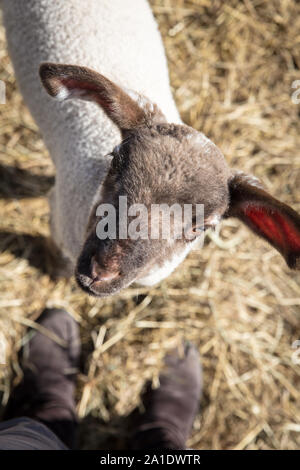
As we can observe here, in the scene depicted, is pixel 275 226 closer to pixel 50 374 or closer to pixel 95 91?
pixel 95 91

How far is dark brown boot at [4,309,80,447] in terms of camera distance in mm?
2943

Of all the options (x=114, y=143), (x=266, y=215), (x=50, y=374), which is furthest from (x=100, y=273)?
(x=50, y=374)

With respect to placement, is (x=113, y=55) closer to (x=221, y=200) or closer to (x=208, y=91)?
(x=221, y=200)

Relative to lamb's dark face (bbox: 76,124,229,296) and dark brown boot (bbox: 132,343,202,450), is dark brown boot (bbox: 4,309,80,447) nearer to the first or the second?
dark brown boot (bbox: 132,343,202,450)

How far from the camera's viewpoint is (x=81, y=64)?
216 centimetres

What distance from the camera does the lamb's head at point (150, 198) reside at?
5.47 ft

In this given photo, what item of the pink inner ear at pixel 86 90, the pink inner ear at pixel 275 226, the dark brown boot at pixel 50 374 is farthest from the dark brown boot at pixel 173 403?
the pink inner ear at pixel 86 90

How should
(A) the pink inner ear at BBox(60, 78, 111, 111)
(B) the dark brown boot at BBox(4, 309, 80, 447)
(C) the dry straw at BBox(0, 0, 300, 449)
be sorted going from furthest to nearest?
(C) the dry straw at BBox(0, 0, 300, 449)
(B) the dark brown boot at BBox(4, 309, 80, 447)
(A) the pink inner ear at BBox(60, 78, 111, 111)

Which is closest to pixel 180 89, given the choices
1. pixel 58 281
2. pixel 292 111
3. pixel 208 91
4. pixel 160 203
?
pixel 208 91

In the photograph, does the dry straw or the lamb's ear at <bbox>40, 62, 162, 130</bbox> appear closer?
the lamb's ear at <bbox>40, 62, 162, 130</bbox>

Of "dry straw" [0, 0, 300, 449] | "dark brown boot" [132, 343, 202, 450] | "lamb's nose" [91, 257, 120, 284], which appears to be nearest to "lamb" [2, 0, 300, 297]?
"lamb's nose" [91, 257, 120, 284]

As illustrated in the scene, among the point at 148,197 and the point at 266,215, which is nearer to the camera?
the point at 148,197

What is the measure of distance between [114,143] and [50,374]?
5.96 feet
